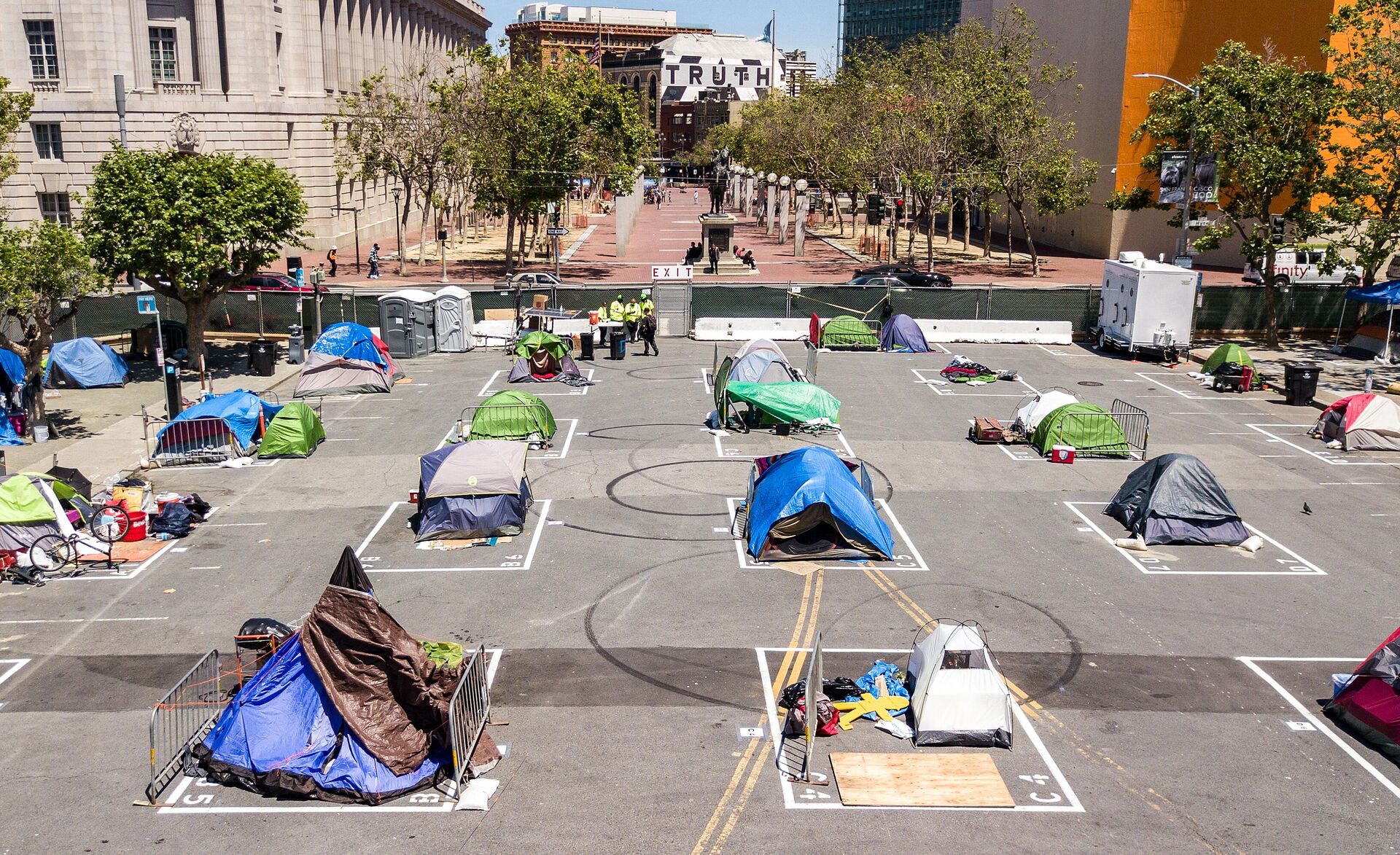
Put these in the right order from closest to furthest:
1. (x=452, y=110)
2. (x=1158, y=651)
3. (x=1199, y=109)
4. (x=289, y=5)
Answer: (x=1158, y=651), (x=1199, y=109), (x=452, y=110), (x=289, y=5)

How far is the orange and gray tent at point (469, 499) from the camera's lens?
20.7 m

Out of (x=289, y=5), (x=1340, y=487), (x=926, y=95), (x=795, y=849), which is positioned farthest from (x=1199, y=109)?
(x=289, y=5)

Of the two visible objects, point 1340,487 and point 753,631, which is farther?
point 1340,487

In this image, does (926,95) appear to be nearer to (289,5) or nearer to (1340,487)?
(289,5)

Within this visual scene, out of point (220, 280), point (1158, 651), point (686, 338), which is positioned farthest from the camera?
point (686, 338)

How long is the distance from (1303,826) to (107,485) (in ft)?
73.4

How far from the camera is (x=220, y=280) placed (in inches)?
1371

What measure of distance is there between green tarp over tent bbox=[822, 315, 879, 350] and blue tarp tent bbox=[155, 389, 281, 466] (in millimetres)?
20132

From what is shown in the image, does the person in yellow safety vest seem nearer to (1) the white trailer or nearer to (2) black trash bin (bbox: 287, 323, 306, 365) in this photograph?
(2) black trash bin (bbox: 287, 323, 306, 365)

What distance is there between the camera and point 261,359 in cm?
3453

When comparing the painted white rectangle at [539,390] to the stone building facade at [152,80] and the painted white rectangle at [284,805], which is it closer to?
the painted white rectangle at [284,805]

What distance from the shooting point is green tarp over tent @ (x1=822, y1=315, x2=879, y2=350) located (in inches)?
1547

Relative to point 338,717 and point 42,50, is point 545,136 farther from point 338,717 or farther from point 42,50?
point 338,717

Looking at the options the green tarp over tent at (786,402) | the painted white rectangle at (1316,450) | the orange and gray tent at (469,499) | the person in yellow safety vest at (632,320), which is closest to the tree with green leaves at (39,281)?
the orange and gray tent at (469,499)
